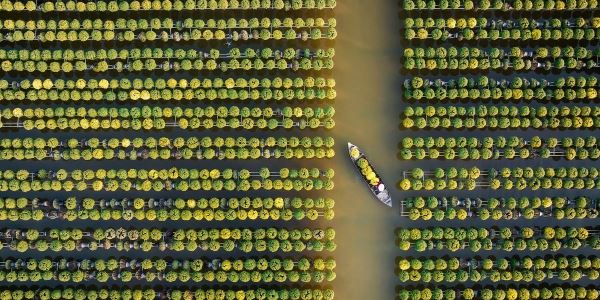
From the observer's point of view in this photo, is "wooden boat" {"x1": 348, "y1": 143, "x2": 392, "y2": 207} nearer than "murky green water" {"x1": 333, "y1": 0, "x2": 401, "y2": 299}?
Yes

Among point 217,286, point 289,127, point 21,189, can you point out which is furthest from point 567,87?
point 21,189

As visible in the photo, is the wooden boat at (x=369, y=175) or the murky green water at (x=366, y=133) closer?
the wooden boat at (x=369, y=175)

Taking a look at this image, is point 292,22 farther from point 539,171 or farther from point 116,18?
point 539,171

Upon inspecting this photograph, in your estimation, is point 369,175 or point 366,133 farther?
point 366,133

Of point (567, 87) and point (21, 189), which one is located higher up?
point (567, 87)

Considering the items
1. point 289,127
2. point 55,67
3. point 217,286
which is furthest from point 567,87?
point 55,67

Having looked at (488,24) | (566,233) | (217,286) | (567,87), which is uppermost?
(488,24)

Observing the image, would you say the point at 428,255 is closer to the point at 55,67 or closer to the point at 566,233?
the point at 566,233

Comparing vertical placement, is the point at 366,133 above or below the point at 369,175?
above
